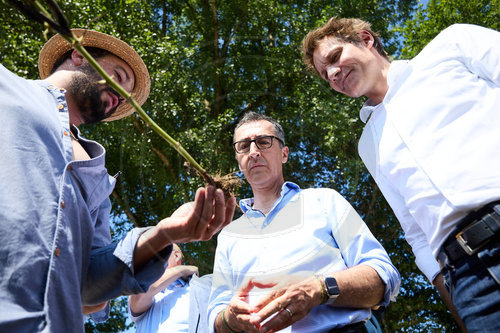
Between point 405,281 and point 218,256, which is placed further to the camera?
point 405,281

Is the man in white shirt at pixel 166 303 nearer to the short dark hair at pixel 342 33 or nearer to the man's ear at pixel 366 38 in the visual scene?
the short dark hair at pixel 342 33

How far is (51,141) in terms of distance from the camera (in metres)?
1.46

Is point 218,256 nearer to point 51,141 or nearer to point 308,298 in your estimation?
point 308,298

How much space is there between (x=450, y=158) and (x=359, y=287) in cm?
75

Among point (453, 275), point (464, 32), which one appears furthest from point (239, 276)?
point (464, 32)

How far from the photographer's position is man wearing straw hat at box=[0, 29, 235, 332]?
116cm

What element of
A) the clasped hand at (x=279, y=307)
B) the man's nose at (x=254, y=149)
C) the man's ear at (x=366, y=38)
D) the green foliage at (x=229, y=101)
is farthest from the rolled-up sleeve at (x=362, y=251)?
the green foliage at (x=229, y=101)

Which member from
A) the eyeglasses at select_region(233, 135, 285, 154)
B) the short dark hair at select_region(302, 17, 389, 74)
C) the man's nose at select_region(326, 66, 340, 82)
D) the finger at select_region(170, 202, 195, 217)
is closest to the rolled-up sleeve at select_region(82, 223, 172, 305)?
the finger at select_region(170, 202, 195, 217)

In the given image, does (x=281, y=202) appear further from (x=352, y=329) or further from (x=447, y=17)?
(x=447, y=17)

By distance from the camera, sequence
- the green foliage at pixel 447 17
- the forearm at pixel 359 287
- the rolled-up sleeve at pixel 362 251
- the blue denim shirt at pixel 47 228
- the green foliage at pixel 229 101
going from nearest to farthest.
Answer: the blue denim shirt at pixel 47 228, the forearm at pixel 359 287, the rolled-up sleeve at pixel 362 251, the green foliage at pixel 229 101, the green foliage at pixel 447 17

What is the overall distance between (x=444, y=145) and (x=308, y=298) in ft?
2.99

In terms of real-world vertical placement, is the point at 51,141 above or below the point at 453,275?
above

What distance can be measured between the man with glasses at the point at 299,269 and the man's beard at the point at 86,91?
3.70 ft

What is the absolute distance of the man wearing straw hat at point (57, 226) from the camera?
1.16 m
